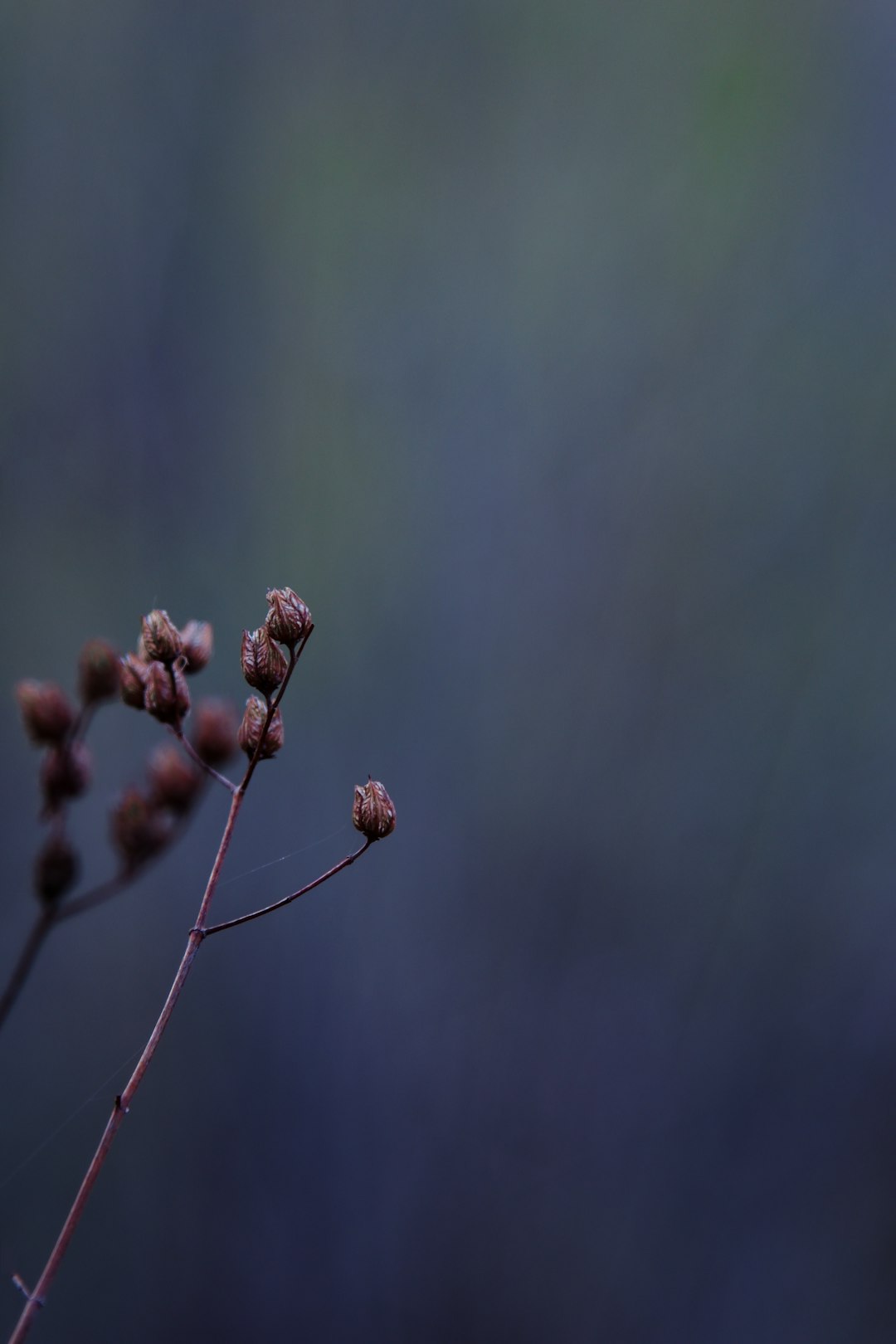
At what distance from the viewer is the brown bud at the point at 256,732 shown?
0.35 meters

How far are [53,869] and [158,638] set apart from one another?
19cm

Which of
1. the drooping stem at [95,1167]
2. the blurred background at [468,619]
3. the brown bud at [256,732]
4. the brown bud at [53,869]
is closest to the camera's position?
the drooping stem at [95,1167]

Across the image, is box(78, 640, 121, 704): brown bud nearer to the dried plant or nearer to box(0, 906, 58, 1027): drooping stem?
the dried plant

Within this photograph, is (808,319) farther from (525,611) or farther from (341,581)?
(341,581)

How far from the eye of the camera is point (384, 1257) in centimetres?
114

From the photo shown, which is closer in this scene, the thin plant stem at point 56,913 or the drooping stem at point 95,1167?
the drooping stem at point 95,1167

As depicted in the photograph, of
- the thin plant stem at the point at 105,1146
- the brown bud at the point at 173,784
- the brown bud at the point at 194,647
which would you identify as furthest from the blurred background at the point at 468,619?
the thin plant stem at the point at 105,1146

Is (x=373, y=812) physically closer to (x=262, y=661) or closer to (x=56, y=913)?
(x=262, y=661)

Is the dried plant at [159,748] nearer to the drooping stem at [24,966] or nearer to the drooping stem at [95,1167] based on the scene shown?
the drooping stem at [24,966]

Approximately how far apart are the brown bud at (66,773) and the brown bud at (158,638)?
5.4 inches

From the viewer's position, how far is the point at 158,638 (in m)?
A: 0.39

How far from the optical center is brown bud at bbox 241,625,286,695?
36 cm

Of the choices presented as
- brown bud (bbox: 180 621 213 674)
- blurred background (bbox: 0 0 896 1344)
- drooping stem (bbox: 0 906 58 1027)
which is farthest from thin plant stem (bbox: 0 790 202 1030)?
blurred background (bbox: 0 0 896 1344)

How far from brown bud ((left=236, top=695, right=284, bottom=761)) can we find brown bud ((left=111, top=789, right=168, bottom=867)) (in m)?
0.18
